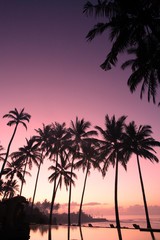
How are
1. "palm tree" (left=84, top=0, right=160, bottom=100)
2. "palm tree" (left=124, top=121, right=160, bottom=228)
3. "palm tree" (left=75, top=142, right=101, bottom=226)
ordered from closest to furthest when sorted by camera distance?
"palm tree" (left=84, top=0, right=160, bottom=100) < "palm tree" (left=124, top=121, right=160, bottom=228) < "palm tree" (left=75, top=142, right=101, bottom=226)

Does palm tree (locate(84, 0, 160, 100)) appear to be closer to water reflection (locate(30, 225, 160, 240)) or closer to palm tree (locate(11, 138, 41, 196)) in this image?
water reflection (locate(30, 225, 160, 240))

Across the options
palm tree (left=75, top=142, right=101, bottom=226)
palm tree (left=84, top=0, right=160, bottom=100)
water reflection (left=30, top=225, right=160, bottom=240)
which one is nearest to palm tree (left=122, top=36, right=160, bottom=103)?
palm tree (left=84, top=0, right=160, bottom=100)

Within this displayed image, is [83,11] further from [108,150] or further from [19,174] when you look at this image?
[19,174]

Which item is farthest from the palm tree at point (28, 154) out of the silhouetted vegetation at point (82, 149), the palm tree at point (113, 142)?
the palm tree at point (113, 142)

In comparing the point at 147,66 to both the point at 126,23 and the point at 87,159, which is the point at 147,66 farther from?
the point at 87,159

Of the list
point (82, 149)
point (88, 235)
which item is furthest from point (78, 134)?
point (88, 235)

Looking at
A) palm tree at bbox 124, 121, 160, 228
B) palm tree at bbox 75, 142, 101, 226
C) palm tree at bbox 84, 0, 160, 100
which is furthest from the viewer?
palm tree at bbox 75, 142, 101, 226

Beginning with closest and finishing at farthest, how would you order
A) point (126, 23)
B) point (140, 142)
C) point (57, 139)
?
point (126, 23) < point (140, 142) < point (57, 139)

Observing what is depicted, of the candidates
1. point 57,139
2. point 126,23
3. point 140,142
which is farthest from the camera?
point 57,139

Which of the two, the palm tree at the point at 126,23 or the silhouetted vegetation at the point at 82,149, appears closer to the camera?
the palm tree at the point at 126,23

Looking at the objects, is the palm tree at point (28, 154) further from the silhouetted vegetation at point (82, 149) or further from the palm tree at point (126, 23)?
the palm tree at point (126, 23)

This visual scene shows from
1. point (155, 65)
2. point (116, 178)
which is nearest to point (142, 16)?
point (155, 65)

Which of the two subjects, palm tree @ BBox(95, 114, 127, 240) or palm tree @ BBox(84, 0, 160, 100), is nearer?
palm tree @ BBox(84, 0, 160, 100)

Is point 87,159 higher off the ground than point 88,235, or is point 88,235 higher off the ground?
point 87,159
